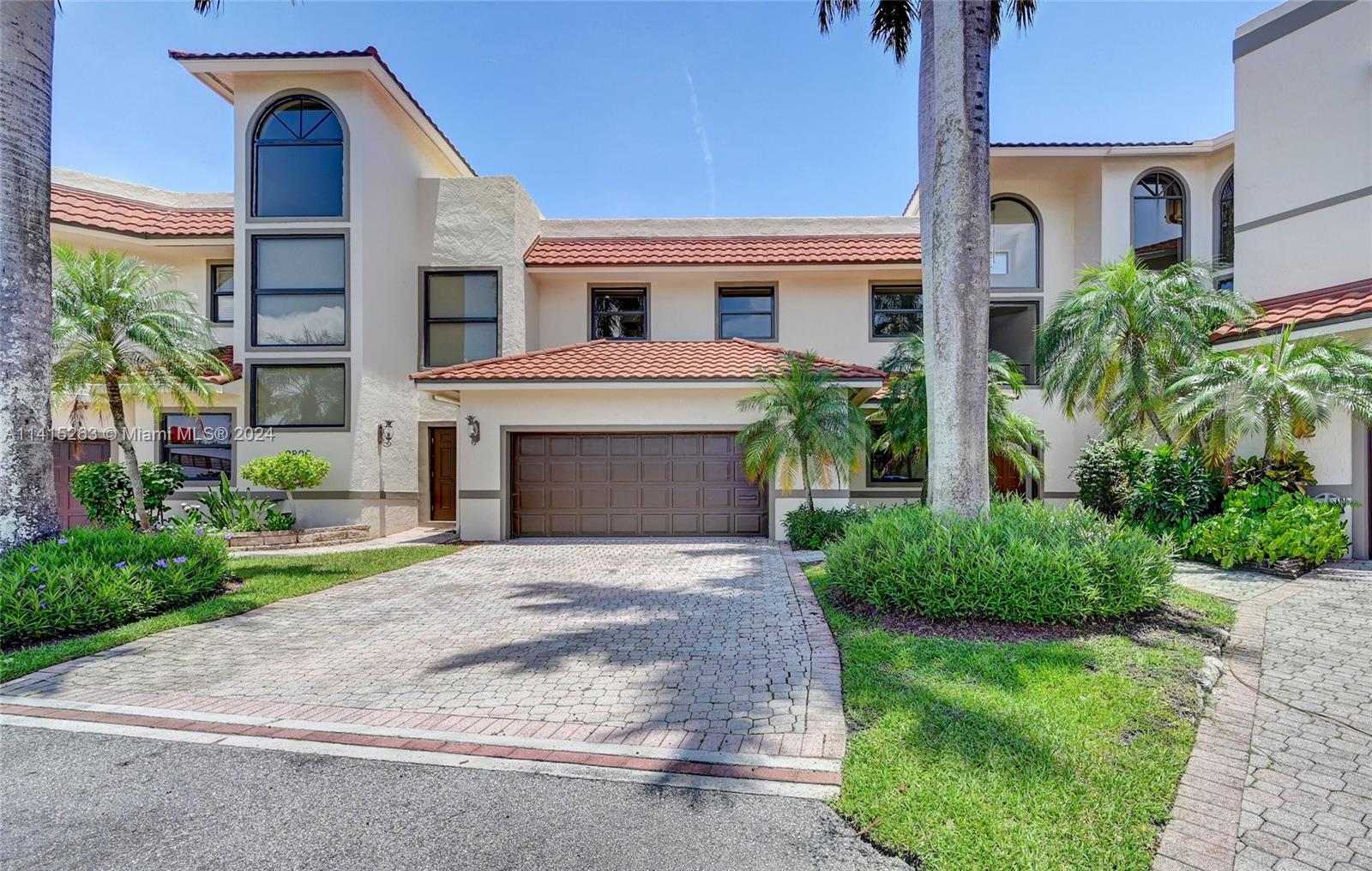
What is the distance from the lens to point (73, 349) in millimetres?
10906

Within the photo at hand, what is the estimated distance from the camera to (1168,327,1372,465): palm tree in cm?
867

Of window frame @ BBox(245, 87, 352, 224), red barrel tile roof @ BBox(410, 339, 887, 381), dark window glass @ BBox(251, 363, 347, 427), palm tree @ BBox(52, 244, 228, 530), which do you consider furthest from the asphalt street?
window frame @ BBox(245, 87, 352, 224)

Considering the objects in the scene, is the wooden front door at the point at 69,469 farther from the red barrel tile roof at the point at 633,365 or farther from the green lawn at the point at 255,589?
the red barrel tile roof at the point at 633,365

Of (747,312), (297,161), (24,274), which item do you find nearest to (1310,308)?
(747,312)

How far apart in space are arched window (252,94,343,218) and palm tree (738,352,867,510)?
1028 centimetres

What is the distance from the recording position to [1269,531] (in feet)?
29.6

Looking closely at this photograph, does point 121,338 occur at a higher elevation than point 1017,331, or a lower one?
lower

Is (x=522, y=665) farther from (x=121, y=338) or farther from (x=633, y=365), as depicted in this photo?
(x=121, y=338)

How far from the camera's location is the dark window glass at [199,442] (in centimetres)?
1427

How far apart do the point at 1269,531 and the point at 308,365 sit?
56.6 feet

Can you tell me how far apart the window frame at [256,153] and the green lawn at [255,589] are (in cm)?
722

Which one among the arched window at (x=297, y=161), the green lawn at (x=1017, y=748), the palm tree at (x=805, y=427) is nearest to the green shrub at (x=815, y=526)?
the palm tree at (x=805, y=427)

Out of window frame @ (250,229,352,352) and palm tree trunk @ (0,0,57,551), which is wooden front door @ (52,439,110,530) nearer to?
window frame @ (250,229,352,352)

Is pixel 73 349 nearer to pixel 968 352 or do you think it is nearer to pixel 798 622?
pixel 798 622
